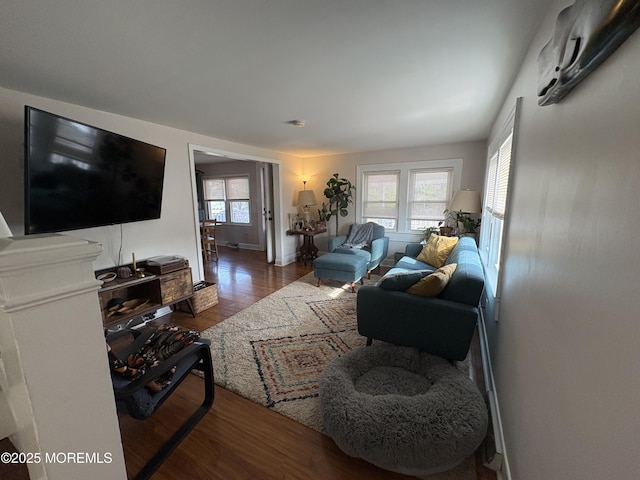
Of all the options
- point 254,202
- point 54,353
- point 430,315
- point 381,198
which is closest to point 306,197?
point 381,198

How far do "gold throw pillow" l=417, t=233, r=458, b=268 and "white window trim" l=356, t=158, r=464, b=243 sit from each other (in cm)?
118

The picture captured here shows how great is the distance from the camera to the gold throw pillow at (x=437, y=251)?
3.35 m

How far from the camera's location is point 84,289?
0.55 meters

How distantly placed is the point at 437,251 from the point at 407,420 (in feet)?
8.28

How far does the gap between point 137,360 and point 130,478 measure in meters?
0.55

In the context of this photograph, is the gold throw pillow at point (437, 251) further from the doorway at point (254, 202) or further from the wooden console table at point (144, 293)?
the wooden console table at point (144, 293)

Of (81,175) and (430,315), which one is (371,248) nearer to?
(430,315)

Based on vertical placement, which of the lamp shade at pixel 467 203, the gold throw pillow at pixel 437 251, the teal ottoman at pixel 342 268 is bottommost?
the teal ottoman at pixel 342 268

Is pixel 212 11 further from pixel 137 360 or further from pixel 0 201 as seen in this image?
pixel 0 201

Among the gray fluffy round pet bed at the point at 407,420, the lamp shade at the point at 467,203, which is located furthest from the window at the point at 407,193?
the gray fluffy round pet bed at the point at 407,420

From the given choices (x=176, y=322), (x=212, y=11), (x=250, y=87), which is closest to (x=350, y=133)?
(x=250, y=87)

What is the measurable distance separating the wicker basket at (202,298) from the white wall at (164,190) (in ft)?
0.94

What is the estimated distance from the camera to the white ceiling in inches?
45.8

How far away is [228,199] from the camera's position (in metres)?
6.73
